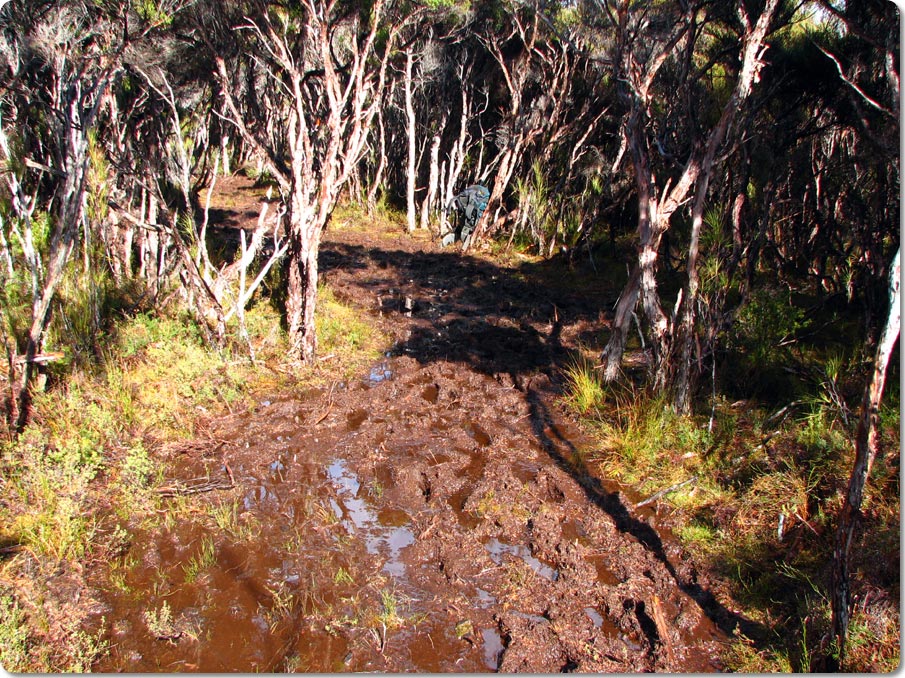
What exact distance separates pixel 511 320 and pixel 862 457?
18.5 ft

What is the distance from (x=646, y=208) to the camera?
5020 millimetres

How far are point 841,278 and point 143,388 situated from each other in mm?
7126

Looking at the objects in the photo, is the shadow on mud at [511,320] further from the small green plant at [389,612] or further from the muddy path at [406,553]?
the small green plant at [389,612]

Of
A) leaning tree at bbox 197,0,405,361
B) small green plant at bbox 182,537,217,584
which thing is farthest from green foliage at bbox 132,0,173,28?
small green plant at bbox 182,537,217,584

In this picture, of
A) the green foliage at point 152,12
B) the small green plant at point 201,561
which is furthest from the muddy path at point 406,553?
the green foliage at point 152,12

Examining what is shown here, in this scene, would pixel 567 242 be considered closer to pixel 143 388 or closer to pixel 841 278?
pixel 841 278

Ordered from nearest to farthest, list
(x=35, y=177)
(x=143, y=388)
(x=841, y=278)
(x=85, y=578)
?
(x=85, y=578) < (x=143, y=388) < (x=841, y=278) < (x=35, y=177)

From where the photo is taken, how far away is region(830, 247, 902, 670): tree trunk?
2.58 meters

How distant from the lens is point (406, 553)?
12.6ft

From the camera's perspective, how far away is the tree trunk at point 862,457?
258 centimetres

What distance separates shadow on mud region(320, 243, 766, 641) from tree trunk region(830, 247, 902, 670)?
1.67 ft

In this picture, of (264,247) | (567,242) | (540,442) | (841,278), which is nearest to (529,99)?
(567,242)

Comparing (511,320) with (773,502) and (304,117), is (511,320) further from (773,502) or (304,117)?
(773,502)

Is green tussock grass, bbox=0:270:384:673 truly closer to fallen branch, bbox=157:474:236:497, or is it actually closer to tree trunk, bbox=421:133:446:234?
fallen branch, bbox=157:474:236:497
